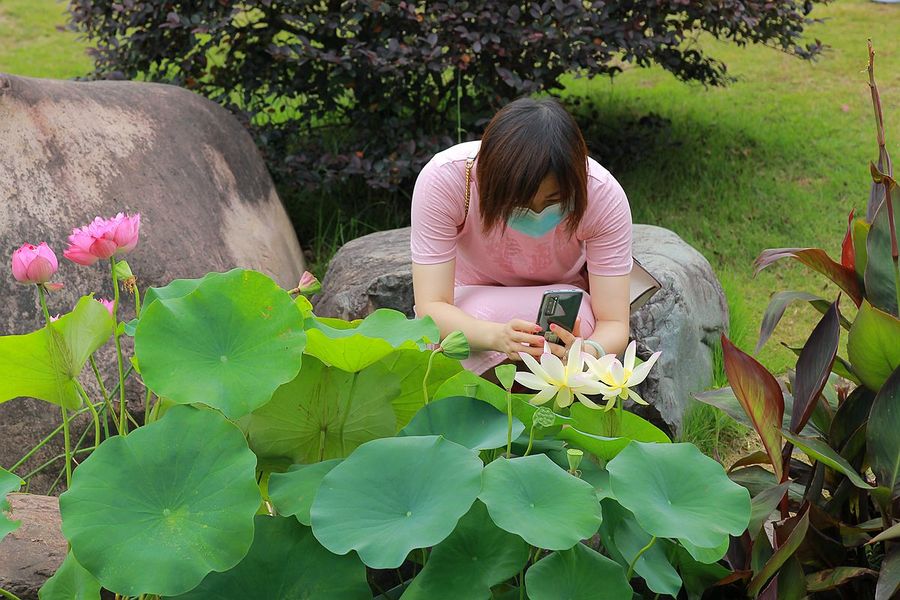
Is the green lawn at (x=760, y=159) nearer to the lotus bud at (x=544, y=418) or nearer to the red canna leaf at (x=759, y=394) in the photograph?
the red canna leaf at (x=759, y=394)

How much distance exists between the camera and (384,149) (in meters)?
4.34

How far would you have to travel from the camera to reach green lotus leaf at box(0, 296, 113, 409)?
5.33 feet

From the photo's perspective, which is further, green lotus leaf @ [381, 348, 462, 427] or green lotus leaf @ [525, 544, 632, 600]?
green lotus leaf @ [381, 348, 462, 427]

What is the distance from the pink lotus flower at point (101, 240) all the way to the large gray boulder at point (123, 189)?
1230 mm

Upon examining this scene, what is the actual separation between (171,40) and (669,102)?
11.0 ft

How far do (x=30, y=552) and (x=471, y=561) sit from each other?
2.66ft

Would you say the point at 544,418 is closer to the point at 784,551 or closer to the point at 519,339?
the point at 784,551

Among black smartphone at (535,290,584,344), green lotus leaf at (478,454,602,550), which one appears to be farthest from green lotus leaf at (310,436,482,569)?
black smartphone at (535,290,584,344)

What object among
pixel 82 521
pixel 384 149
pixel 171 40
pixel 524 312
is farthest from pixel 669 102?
pixel 82 521

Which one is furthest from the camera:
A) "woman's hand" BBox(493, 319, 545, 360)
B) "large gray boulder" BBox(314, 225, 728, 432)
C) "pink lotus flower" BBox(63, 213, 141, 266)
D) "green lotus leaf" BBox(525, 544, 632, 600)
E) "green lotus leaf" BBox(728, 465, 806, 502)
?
"large gray boulder" BBox(314, 225, 728, 432)

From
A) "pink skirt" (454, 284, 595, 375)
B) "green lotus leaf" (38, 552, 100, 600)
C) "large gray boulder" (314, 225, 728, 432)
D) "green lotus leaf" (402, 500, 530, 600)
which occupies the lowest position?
"large gray boulder" (314, 225, 728, 432)

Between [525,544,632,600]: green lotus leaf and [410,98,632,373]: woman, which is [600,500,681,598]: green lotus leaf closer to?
[525,544,632,600]: green lotus leaf

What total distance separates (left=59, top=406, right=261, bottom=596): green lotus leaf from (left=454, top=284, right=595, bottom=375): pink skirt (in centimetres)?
117

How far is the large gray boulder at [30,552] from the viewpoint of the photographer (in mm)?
1702
